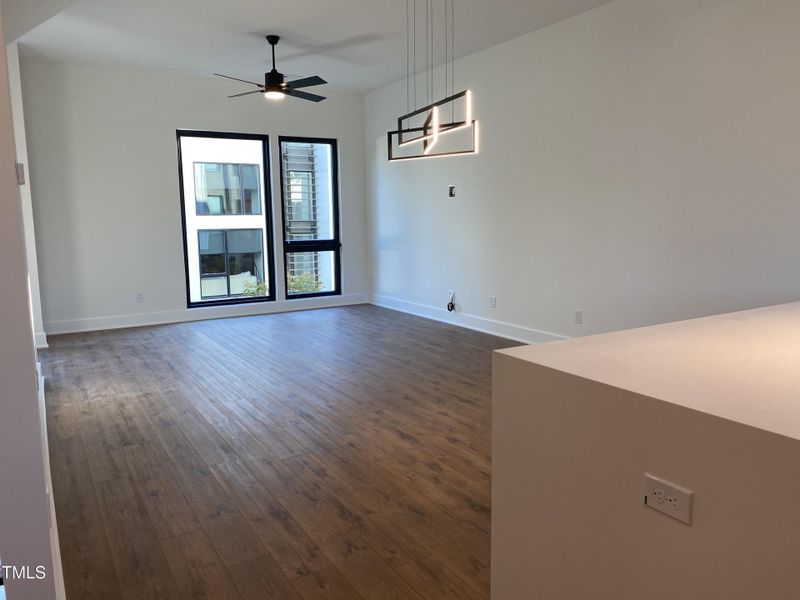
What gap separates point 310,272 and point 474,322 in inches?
112

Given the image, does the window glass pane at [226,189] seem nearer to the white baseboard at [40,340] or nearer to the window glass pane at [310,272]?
the window glass pane at [310,272]

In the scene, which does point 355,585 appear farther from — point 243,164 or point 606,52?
point 243,164

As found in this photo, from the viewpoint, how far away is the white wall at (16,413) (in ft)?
4.84

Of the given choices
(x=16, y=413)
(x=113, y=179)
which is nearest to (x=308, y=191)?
(x=113, y=179)

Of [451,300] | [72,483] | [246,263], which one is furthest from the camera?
[246,263]

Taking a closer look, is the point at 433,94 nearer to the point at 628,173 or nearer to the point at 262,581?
the point at 628,173

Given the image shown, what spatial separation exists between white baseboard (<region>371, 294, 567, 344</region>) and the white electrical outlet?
4001mm

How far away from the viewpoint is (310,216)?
26.4 ft

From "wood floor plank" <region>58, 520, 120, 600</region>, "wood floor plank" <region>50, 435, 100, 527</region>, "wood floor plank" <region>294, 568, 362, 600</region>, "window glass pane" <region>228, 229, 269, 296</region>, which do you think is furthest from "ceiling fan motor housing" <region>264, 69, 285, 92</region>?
"wood floor plank" <region>294, 568, 362, 600</region>

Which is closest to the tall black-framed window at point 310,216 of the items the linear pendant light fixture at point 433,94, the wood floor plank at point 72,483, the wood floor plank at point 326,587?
the linear pendant light fixture at point 433,94

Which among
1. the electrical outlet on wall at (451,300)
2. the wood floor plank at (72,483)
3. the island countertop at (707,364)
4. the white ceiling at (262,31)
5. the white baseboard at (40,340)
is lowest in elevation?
the wood floor plank at (72,483)

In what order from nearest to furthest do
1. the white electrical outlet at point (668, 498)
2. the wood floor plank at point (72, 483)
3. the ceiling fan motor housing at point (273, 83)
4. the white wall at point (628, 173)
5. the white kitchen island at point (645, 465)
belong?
the white kitchen island at point (645, 465), the white electrical outlet at point (668, 498), the wood floor plank at point (72, 483), the white wall at point (628, 173), the ceiling fan motor housing at point (273, 83)

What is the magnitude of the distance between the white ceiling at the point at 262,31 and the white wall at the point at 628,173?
1.80ft

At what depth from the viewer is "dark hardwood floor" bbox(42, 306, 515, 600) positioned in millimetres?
2088
